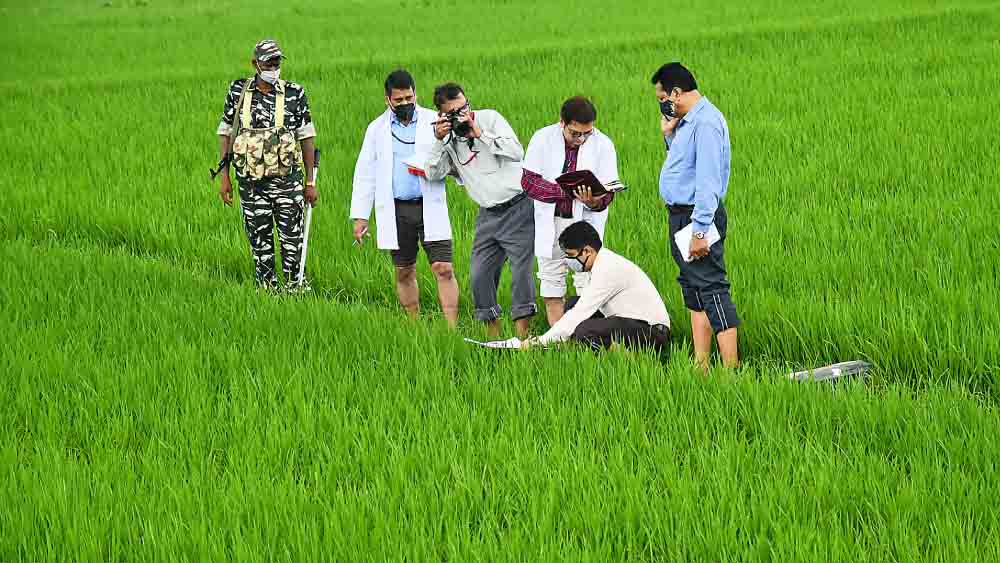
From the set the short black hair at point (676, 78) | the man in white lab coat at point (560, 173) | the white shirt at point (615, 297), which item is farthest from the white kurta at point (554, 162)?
the short black hair at point (676, 78)

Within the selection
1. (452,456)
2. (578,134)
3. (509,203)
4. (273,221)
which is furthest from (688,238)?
(273,221)

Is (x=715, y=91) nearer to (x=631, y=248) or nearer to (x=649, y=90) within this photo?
(x=649, y=90)

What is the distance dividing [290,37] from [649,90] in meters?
8.80

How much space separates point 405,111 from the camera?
6.02 m

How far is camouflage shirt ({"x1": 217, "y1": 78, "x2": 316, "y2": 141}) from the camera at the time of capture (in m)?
6.32

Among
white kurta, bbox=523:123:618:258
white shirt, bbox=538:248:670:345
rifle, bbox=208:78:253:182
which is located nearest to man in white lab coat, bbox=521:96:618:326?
white kurta, bbox=523:123:618:258

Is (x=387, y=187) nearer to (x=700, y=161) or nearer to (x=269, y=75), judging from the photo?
(x=269, y=75)

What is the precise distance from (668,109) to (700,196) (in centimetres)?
64

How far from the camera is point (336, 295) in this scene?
685 centimetres

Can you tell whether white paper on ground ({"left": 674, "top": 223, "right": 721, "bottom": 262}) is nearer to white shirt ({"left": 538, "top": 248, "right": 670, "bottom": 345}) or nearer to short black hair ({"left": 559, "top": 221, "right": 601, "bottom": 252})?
white shirt ({"left": 538, "top": 248, "right": 670, "bottom": 345})

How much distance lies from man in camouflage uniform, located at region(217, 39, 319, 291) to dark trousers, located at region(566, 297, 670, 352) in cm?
213

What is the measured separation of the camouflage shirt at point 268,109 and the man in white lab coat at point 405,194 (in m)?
0.46

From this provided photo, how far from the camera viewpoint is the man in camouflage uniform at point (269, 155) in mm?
6293

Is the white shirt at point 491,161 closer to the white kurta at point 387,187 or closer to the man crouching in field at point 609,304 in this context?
the white kurta at point 387,187
